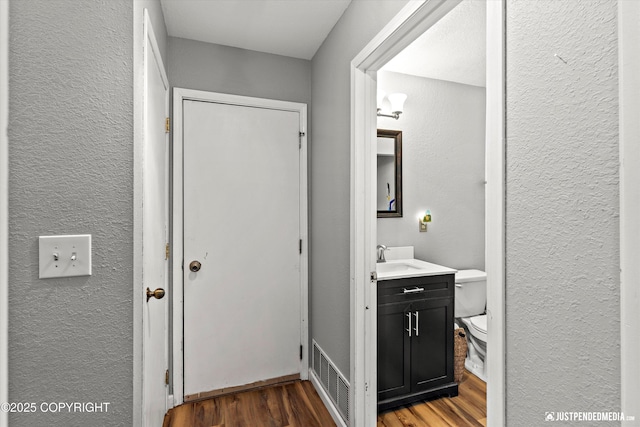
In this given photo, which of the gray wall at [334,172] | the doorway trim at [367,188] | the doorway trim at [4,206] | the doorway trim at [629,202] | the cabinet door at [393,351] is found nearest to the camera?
the doorway trim at [629,202]

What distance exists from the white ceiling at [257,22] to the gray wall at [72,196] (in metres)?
0.94

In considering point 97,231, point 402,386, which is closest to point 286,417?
point 402,386

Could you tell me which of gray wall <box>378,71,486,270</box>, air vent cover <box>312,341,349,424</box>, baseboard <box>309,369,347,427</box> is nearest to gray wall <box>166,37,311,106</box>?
gray wall <box>378,71,486,270</box>

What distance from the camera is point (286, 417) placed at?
1.96 metres

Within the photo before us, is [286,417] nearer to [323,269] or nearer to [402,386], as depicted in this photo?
[402,386]

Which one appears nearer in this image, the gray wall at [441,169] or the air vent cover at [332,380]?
the air vent cover at [332,380]

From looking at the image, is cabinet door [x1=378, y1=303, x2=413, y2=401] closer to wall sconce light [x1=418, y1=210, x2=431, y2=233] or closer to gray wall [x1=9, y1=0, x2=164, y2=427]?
wall sconce light [x1=418, y1=210, x2=431, y2=233]

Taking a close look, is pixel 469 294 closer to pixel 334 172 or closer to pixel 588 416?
pixel 334 172

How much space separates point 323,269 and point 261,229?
1.70 ft

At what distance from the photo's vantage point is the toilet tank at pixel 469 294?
101 inches

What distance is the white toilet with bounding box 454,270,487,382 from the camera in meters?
2.47

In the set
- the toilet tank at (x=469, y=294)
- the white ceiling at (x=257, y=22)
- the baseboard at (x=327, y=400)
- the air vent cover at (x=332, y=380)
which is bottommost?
the baseboard at (x=327, y=400)

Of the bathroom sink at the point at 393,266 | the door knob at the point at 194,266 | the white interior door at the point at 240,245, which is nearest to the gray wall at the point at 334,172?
the white interior door at the point at 240,245

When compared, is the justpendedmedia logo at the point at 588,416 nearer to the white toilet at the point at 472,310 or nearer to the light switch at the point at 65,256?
the light switch at the point at 65,256
